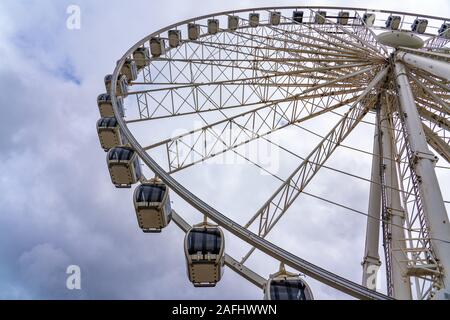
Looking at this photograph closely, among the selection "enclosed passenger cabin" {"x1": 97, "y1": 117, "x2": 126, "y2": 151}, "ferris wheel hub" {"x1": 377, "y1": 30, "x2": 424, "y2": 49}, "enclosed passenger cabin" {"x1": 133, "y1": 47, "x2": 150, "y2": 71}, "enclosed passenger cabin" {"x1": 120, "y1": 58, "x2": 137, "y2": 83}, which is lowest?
"enclosed passenger cabin" {"x1": 97, "y1": 117, "x2": 126, "y2": 151}

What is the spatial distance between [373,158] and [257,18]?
12.7 m

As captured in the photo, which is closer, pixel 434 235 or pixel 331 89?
pixel 434 235

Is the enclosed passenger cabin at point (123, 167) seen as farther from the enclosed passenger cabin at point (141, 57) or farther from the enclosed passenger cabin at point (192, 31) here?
the enclosed passenger cabin at point (192, 31)

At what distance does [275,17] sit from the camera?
2388 cm

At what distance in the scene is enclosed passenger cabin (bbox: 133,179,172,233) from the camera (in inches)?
401

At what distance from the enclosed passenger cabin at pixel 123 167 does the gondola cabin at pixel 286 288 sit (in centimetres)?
539

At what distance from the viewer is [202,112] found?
15.6 meters

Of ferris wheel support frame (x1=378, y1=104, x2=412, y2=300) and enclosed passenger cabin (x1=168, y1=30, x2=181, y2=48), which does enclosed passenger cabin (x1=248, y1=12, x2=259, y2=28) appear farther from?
ferris wheel support frame (x1=378, y1=104, x2=412, y2=300)

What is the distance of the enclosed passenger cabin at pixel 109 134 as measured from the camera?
13273mm

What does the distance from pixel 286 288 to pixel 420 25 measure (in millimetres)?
22533

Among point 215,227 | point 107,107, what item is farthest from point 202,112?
point 215,227

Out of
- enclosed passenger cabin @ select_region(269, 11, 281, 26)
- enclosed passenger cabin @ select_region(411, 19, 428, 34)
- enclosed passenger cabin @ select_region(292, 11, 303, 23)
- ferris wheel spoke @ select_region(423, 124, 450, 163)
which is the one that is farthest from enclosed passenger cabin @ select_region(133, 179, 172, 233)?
enclosed passenger cabin @ select_region(411, 19, 428, 34)

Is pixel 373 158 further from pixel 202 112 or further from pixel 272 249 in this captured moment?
pixel 272 249

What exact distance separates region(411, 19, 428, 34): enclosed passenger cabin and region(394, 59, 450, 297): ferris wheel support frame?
15.7 metres
